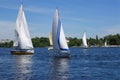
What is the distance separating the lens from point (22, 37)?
117500mm

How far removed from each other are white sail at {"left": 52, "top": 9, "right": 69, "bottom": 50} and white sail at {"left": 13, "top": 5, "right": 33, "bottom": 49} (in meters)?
22.9

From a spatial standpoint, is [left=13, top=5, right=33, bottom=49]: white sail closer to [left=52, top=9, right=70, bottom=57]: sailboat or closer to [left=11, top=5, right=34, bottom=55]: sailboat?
[left=11, top=5, right=34, bottom=55]: sailboat

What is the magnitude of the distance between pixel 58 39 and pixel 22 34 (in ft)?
85.2

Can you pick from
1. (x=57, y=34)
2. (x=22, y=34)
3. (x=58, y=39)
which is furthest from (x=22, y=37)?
(x=58, y=39)

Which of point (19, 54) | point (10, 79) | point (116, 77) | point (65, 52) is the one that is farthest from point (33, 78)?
point (19, 54)

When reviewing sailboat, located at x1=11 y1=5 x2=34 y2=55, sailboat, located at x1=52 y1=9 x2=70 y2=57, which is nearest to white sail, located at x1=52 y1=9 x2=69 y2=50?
sailboat, located at x1=52 y1=9 x2=70 y2=57

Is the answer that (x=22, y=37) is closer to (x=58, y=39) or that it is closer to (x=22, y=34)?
(x=22, y=34)

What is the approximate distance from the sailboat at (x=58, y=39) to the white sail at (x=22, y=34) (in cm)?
2298

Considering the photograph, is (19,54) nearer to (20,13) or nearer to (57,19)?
(20,13)

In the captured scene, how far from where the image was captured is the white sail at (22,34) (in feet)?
383

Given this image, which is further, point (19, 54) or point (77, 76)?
point (19, 54)

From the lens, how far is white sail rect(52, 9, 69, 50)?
307 feet

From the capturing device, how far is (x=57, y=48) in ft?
306

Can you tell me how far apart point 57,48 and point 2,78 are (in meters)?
43.7
